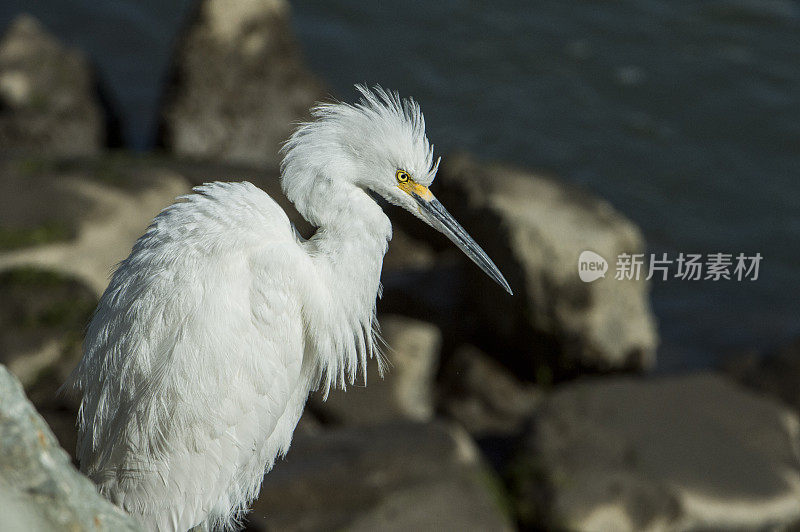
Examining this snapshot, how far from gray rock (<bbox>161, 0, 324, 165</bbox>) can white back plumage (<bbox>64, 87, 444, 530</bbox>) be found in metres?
5.33

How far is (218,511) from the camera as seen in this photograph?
4020mm

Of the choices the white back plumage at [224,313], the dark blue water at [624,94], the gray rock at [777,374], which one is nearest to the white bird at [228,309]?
the white back plumage at [224,313]

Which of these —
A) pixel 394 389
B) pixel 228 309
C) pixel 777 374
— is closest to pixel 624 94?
pixel 777 374

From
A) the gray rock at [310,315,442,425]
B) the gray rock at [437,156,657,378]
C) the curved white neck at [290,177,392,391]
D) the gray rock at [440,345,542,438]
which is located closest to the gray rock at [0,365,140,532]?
the curved white neck at [290,177,392,391]

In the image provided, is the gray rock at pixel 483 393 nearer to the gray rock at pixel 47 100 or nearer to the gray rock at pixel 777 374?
the gray rock at pixel 777 374

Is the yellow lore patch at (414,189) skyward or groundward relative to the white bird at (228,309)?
skyward

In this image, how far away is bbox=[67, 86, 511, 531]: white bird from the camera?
340 cm

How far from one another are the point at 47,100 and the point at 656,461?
6.68 m

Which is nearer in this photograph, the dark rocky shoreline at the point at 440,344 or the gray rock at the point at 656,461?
the dark rocky shoreline at the point at 440,344

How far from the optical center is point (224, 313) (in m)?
3.45

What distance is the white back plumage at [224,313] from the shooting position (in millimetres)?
3398

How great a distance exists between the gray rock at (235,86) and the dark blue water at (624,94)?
1791mm

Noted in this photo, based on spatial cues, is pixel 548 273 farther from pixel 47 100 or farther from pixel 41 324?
pixel 47 100

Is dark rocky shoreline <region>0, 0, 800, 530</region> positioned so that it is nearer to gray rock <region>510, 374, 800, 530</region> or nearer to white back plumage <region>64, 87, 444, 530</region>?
gray rock <region>510, 374, 800, 530</region>
